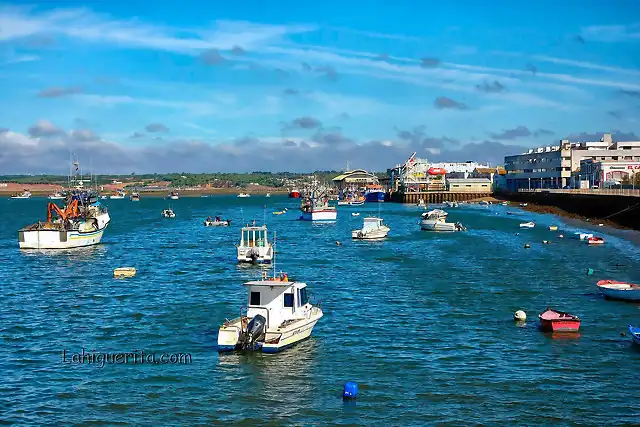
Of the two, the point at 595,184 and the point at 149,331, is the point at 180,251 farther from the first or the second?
the point at 595,184

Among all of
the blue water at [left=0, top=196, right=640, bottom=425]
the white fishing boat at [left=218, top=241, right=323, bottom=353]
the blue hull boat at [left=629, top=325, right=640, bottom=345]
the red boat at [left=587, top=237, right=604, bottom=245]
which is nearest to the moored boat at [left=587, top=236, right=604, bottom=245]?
the red boat at [left=587, top=237, right=604, bottom=245]

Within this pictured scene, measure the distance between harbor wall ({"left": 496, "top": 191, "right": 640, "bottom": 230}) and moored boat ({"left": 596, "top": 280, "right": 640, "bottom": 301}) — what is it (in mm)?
57466

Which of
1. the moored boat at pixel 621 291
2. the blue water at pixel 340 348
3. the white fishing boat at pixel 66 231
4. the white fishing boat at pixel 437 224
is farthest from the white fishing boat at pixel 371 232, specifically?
the moored boat at pixel 621 291

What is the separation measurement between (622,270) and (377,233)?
130 ft

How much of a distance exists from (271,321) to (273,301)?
3.16ft

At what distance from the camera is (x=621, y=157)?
18738cm

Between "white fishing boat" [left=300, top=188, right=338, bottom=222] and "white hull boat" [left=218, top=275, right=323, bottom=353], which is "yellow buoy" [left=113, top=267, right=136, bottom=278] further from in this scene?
"white fishing boat" [left=300, top=188, right=338, bottom=222]

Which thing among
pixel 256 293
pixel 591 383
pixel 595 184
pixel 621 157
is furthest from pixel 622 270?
pixel 621 157

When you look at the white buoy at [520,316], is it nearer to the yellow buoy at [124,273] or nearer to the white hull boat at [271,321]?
the white hull boat at [271,321]

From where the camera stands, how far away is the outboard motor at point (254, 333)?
3212 centimetres

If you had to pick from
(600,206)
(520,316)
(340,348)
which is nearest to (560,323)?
(520,316)

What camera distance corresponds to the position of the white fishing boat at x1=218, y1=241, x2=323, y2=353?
32.3m

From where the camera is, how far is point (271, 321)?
1335 inches

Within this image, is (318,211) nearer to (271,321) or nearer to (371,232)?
(371,232)
